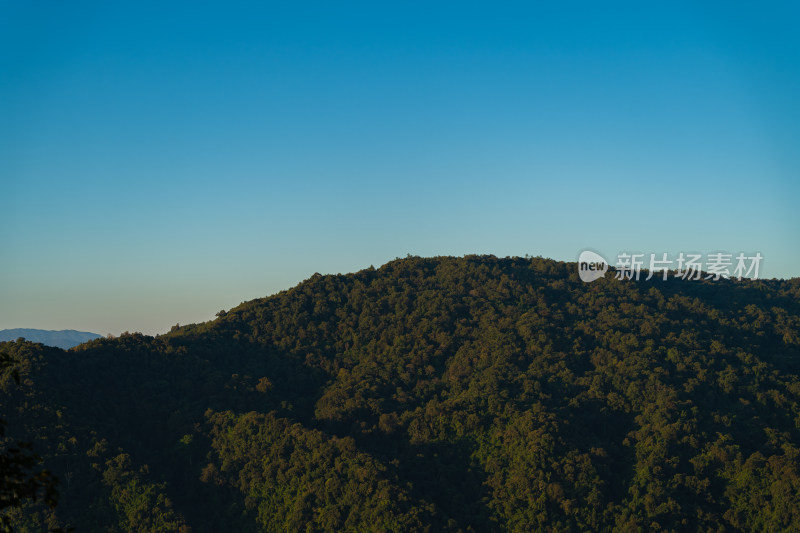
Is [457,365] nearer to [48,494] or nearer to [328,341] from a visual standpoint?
[328,341]

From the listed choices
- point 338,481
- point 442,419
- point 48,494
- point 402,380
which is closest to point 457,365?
point 402,380

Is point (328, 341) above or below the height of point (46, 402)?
above

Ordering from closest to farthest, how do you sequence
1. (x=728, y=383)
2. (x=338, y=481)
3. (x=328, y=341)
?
(x=338, y=481) → (x=728, y=383) → (x=328, y=341)
